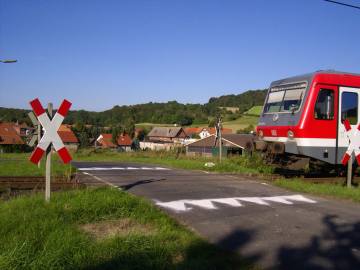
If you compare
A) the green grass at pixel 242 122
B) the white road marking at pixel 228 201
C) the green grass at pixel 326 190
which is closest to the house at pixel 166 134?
the green grass at pixel 242 122

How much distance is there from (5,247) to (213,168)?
11.4 metres

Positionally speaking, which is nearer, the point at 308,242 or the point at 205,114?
the point at 308,242

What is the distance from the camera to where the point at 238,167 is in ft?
49.0

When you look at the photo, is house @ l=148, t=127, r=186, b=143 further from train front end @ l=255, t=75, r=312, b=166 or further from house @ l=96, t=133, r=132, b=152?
train front end @ l=255, t=75, r=312, b=166

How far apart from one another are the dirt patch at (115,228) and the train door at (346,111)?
756 cm

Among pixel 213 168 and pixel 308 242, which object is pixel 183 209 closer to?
pixel 308 242

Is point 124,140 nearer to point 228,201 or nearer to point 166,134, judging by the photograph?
point 166,134

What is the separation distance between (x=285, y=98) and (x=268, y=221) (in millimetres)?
6175

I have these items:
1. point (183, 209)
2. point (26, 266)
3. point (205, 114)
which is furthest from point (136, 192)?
point (205, 114)

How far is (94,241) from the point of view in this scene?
4.67 metres

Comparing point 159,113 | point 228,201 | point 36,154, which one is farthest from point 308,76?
point 159,113

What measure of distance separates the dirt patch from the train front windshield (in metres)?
6.84

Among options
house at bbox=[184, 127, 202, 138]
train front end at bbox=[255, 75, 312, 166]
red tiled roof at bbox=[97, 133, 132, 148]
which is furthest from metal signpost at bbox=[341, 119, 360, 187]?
house at bbox=[184, 127, 202, 138]

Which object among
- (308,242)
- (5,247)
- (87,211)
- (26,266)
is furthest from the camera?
(87,211)
